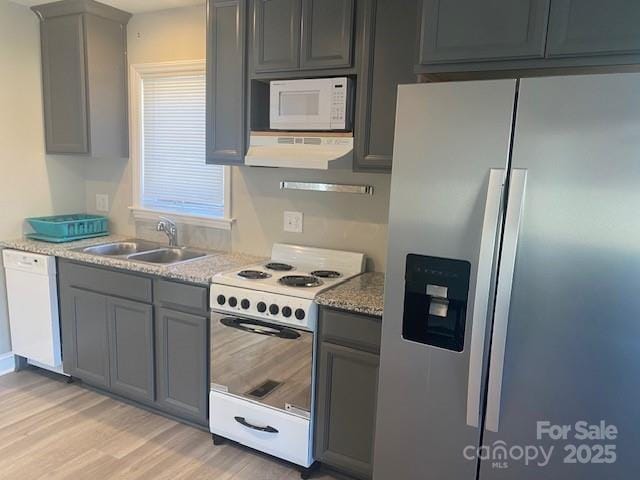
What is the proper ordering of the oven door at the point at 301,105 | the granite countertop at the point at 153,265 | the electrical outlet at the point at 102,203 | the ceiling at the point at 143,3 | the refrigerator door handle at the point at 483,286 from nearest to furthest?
the refrigerator door handle at the point at 483,286
the oven door at the point at 301,105
the granite countertop at the point at 153,265
the ceiling at the point at 143,3
the electrical outlet at the point at 102,203

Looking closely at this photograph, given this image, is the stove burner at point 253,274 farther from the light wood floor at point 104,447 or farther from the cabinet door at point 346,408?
the light wood floor at point 104,447

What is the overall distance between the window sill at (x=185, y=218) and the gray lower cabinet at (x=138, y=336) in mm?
665

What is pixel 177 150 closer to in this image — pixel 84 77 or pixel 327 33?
pixel 84 77

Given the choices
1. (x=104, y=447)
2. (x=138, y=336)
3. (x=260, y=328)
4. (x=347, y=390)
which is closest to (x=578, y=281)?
(x=347, y=390)

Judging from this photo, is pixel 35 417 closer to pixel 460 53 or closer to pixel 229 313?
pixel 229 313

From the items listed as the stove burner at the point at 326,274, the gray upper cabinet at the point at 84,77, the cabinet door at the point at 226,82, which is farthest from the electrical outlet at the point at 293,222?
the gray upper cabinet at the point at 84,77

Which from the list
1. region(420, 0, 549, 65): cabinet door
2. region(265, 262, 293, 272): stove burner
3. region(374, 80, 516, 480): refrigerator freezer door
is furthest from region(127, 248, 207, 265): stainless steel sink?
region(420, 0, 549, 65): cabinet door

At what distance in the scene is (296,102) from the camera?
8.19 feet

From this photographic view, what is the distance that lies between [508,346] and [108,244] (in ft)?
9.07

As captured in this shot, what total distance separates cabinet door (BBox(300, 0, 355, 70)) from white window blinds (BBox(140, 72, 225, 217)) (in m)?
1.05

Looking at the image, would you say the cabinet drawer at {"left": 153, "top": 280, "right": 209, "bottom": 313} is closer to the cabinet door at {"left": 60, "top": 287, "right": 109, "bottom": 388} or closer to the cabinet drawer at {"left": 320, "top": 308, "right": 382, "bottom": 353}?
the cabinet door at {"left": 60, "top": 287, "right": 109, "bottom": 388}

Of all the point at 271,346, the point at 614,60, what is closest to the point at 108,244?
the point at 271,346

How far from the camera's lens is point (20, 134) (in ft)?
11.1

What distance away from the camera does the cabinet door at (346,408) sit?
2.20m
